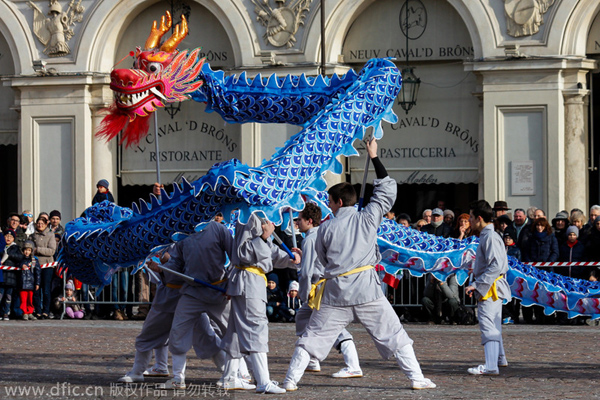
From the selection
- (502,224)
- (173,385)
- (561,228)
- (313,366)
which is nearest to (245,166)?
(173,385)

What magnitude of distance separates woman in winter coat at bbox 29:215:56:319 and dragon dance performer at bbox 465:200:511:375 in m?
9.19

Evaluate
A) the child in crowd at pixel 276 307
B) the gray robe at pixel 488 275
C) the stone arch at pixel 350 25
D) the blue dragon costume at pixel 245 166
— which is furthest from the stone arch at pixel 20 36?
the gray robe at pixel 488 275

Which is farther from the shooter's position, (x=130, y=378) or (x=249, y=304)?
(x=130, y=378)

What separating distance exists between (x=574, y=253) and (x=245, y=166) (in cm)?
855

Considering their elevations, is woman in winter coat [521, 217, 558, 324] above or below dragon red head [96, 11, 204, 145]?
below

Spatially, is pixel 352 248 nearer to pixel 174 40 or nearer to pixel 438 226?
pixel 174 40

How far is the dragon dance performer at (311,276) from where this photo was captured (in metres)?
10.5

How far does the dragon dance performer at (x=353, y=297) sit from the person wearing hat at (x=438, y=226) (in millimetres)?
7991

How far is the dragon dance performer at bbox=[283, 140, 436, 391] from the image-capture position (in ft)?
32.4

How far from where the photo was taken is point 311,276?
10.6 m

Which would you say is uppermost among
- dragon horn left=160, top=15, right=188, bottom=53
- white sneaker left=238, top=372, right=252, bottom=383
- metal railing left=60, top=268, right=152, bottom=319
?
dragon horn left=160, top=15, right=188, bottom=53

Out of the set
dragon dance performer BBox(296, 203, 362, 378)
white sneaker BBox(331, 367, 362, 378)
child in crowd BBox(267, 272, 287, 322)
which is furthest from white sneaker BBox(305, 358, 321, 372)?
child in crowd BBox(267, 272, 287, 322)

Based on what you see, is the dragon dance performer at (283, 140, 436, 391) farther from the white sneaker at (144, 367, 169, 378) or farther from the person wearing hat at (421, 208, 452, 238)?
the person wearing hat at (421, 208, 452, 238)

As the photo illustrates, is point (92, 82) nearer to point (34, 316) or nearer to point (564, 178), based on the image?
point (34, 316)
